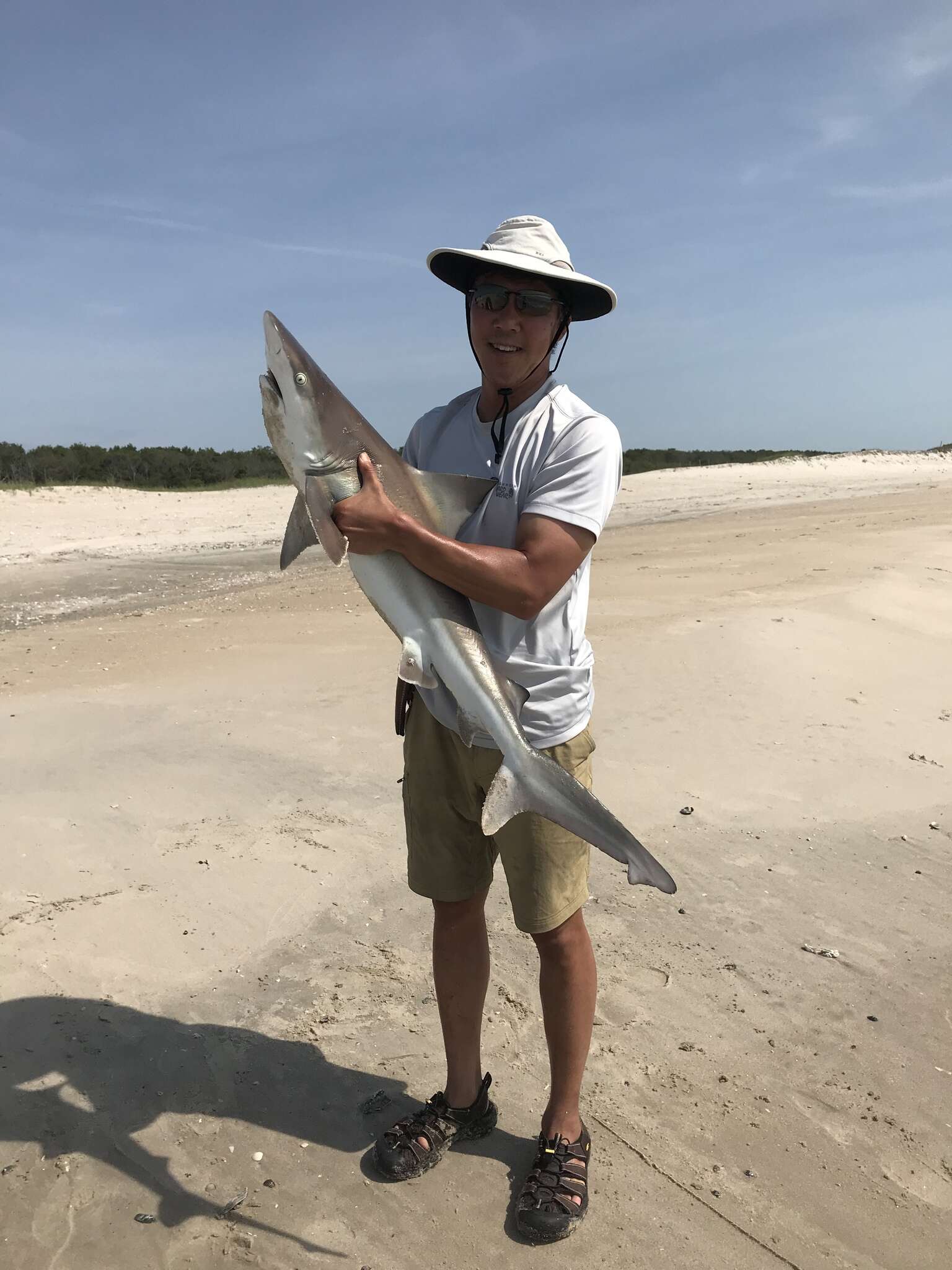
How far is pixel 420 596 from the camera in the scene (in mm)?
2455

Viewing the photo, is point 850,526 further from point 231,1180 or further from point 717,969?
point 231,1180

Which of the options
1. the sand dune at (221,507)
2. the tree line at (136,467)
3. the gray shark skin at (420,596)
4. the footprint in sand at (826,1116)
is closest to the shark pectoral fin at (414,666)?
the gray shark skin at (420,596)

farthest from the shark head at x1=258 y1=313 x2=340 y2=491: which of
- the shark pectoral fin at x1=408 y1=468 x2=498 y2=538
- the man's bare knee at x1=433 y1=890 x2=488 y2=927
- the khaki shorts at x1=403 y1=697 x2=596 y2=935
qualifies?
the man's bare knee at x1=433 y1=890 x2=488 y2=927

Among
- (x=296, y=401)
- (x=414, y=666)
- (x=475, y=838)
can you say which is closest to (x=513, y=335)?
(x=296, y=401)

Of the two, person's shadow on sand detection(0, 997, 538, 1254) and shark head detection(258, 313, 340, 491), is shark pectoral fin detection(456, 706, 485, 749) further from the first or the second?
person's shadow on sand detection(0, 997, 538, 1254)

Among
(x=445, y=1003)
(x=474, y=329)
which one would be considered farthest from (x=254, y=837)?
(x=474, y=329)

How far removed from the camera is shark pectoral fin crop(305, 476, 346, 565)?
2.40 metres

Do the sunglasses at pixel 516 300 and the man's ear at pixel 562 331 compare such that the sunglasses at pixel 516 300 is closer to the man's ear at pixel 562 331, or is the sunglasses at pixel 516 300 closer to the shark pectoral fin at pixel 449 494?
the man's ear at pixel 562 331

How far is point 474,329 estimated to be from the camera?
2727 millimetres

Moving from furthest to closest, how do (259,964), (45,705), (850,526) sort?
(850,526)
(45,705)
(259,964)

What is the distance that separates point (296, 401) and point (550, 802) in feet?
3.75

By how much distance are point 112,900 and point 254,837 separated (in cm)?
83

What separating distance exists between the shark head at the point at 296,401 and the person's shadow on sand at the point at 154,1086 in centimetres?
203

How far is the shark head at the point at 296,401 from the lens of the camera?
2365mm
